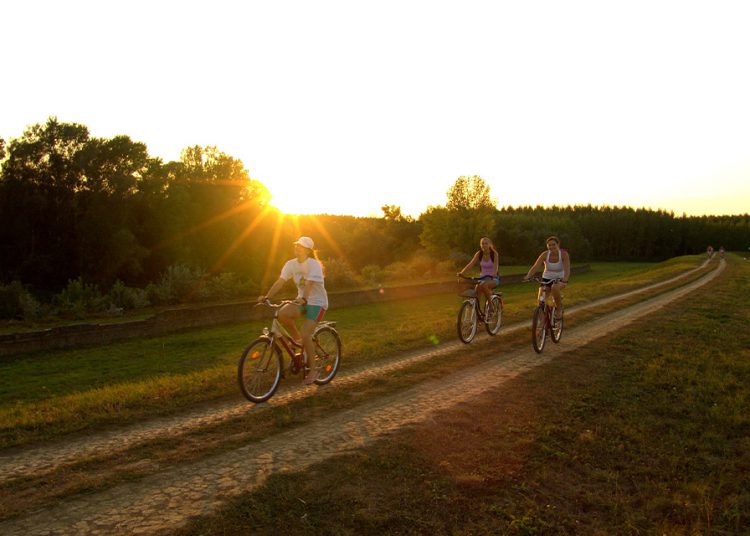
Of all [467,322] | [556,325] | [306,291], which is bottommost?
[556,325]

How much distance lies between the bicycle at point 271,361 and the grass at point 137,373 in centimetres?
79

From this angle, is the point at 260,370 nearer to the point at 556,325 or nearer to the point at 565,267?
the point at 565,267

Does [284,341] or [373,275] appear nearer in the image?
[284,341]

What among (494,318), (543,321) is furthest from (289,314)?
(494,318)

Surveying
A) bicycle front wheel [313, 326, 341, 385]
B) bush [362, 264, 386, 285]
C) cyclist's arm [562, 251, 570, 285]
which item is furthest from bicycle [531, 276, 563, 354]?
bush [362, 264, 386, 285]

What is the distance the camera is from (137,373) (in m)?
12.6

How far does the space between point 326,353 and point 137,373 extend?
6.60m

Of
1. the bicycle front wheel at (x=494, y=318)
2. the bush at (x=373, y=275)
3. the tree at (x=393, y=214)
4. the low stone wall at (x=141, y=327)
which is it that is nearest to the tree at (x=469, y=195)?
the tree at (x=393, y=214)

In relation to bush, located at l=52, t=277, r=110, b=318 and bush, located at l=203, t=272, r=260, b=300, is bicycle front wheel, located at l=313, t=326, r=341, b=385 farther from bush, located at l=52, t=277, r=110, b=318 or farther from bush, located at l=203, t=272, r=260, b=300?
bush, located at l=203, t=272, r=260, b=300

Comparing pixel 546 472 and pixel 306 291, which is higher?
pixel 306 291

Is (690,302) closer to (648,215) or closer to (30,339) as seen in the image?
(30,339)

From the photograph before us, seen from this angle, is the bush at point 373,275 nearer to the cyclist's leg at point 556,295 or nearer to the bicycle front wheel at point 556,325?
the bicycle front wheel at point 556,325

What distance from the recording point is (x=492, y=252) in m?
11.8

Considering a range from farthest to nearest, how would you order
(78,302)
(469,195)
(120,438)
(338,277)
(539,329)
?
1. (469,195)
2. (338,277)
3. (78,302)
4. (539,329)
5. (120,438)
